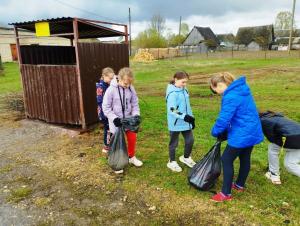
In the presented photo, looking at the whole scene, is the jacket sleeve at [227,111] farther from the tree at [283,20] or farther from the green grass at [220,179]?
the tree at [283,20]

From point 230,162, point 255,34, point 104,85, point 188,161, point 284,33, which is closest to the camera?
point 230,162

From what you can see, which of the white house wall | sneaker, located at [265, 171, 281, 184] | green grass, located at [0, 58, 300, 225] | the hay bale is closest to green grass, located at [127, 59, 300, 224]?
green grass, located at [0, 58, 300, 225]

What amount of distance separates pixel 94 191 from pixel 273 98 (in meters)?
7.71

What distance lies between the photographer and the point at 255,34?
67.1 meters

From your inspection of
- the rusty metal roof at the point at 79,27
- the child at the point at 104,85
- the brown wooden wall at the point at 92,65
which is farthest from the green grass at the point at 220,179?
the rusty metal roof at the point at 79,27

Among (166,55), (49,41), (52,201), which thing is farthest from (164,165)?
(166,55)

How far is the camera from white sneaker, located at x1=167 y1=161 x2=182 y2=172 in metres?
4.63

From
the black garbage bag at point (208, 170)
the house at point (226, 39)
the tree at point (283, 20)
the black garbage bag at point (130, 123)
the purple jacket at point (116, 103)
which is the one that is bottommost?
the black garbage bag at point (208, 170)

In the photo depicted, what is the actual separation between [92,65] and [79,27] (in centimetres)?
149

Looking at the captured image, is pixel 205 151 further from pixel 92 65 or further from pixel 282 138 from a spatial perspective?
pixel 92 65

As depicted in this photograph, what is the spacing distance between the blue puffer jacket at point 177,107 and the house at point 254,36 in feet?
205

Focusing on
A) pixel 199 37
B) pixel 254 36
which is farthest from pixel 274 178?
pixel 254 36

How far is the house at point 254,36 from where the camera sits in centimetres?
6347

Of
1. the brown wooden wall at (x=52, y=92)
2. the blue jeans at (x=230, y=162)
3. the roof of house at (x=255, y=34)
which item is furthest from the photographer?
the roof of house at (x=255, y=34)
